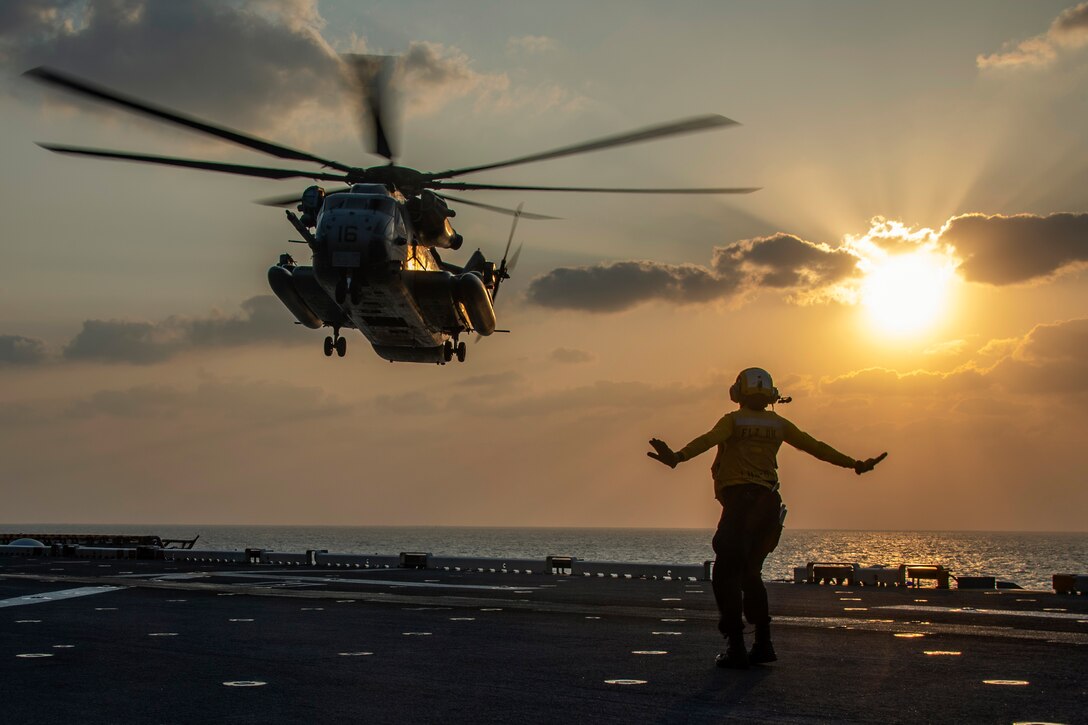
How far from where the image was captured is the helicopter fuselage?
2589 cm

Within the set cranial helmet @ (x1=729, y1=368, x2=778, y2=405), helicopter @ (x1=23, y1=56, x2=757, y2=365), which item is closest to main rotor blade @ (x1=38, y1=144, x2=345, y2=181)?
helicopter @ (x1=23, y1=56, x2=757, y2=365)

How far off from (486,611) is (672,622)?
12.7 ft

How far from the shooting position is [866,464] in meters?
11.5

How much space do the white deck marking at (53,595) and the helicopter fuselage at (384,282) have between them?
8910 millimetres

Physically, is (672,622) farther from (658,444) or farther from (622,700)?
(622,700)

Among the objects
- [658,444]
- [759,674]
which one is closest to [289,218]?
[658,444]

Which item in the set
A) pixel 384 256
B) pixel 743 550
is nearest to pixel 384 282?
pixel 384 256

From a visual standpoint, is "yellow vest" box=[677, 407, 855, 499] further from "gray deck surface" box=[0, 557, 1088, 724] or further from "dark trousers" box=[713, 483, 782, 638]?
"gray deck surface" box=[0, 557, 1088, 724]

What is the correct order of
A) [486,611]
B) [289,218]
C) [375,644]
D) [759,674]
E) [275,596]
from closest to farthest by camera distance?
[759,674]
[375,644]
[486,611]
[275,596]
[289,218]

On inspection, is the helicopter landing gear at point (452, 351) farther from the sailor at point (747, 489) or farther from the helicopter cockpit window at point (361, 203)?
the sailor at point (747, 489)

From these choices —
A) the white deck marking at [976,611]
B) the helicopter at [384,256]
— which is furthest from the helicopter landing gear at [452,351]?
the white deck marking at [976,611]

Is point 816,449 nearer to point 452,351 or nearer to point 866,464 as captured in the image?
point 866,464

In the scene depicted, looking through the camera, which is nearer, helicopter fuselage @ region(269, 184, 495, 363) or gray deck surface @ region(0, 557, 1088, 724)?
gray deck surface @ region(0, 557, 1088, 724)

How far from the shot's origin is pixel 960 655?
11266mm
